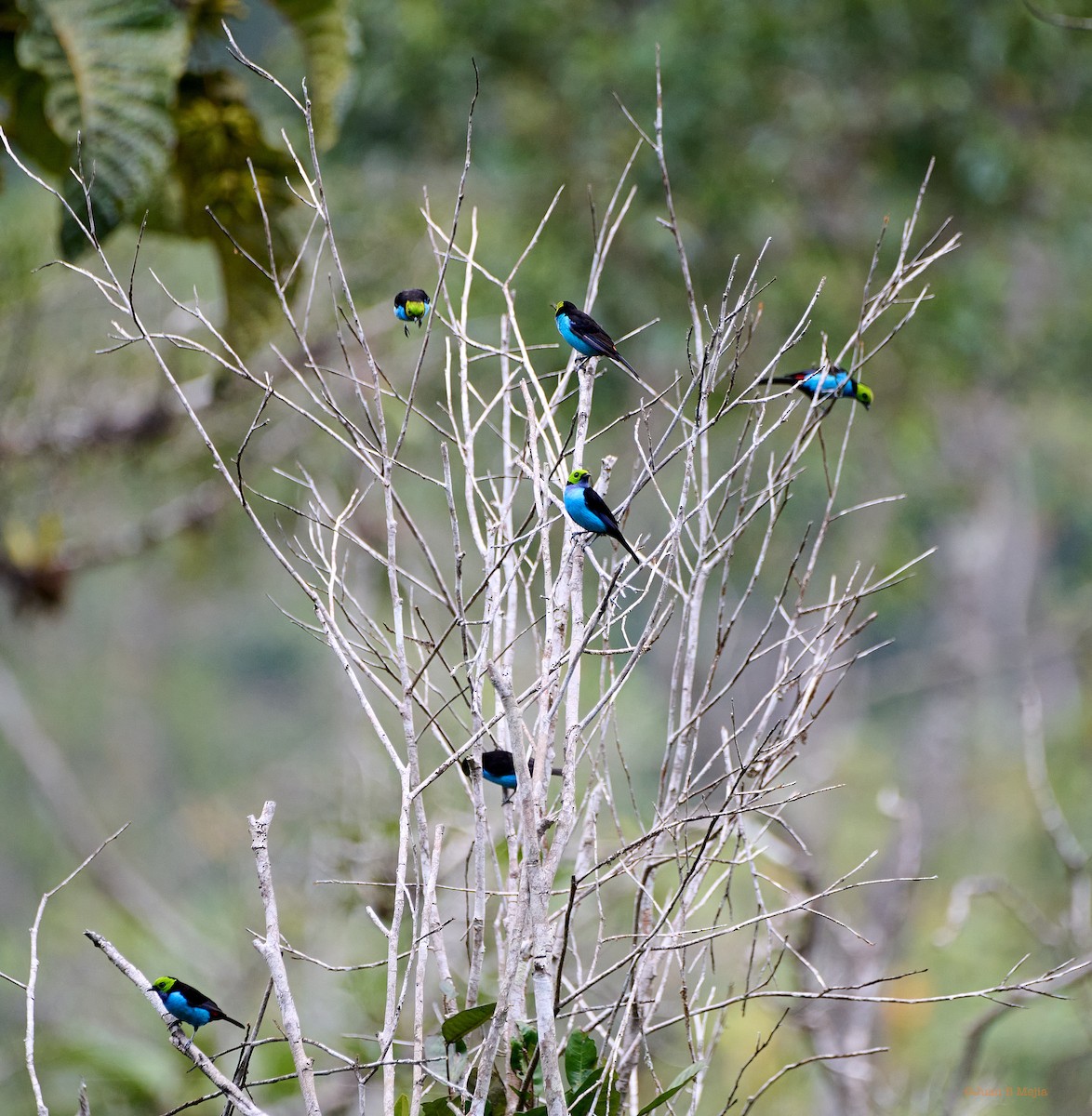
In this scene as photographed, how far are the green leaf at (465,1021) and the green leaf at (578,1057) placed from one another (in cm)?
14

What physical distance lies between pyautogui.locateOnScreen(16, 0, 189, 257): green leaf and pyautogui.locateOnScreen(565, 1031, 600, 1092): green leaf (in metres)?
1.80

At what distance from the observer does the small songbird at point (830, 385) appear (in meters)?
2.17

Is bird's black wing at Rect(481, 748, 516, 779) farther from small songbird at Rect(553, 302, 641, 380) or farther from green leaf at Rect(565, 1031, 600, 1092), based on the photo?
small songbird at Rect(553, 302, 641, 380)

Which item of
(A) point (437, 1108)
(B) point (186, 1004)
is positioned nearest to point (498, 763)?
(A) point (437, 1108)

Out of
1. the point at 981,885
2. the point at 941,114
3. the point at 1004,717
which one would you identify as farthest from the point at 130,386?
the point at 1004,717

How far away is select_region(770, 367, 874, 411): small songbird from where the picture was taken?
85.5 inches

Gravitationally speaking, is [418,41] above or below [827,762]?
above

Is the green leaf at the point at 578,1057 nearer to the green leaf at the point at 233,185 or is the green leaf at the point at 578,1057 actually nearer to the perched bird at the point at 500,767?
the perched bird at the point at 500,767

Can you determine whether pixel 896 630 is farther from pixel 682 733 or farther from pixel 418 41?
pixel 682 733

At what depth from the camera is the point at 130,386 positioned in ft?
23.0

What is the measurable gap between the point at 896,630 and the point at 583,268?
10.9 m

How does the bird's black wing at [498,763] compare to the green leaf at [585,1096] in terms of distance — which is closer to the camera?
the green leaf at [585,1096]

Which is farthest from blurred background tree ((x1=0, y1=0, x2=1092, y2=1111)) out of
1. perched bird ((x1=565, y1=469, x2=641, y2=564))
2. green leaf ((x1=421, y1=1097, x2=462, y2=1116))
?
green leaf ((x1=421, y1=1097, x2=462, y2=1116))

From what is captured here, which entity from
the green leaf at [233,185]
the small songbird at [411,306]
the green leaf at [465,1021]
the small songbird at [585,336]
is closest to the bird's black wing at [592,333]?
the small songbird at [585,336]
